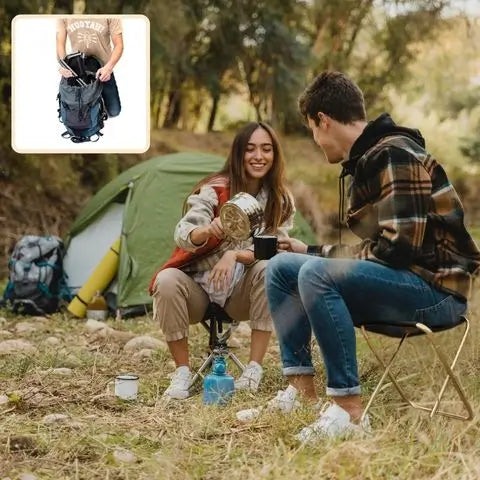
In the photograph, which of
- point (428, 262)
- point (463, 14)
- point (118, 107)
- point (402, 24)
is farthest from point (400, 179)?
point (402, 24)

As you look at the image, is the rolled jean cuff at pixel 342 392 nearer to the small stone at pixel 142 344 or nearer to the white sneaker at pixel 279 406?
the white sneaker at pixel 279 406

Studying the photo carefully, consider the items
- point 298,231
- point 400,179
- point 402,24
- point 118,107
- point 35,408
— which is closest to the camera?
point 400,179

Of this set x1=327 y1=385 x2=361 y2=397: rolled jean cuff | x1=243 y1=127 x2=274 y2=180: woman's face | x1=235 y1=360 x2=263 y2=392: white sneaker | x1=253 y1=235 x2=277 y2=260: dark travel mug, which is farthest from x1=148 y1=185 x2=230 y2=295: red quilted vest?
x1=327 y1=385 x2=361 y2=397: rolled jean cuff

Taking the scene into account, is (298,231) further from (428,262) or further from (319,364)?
(428,262)

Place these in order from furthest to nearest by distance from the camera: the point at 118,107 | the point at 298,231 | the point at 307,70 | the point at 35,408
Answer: the point at 307,70, the point at 298,231, the point at 118,107, the point at 35,408

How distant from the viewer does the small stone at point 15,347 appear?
4.32 meters

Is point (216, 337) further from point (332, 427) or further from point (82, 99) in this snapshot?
point (82, 99)

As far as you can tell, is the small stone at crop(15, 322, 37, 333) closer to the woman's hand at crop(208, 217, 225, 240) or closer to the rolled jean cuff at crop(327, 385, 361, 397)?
the woman's hand at crop(208, 217, 225, 240)

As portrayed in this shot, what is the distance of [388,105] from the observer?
44.2ft

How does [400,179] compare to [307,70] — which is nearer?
[400,179]

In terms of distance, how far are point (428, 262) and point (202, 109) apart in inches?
453

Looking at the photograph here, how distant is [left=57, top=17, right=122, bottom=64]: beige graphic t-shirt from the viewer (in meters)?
4.89

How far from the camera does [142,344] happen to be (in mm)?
4660

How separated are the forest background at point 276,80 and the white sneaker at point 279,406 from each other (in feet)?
16.4
